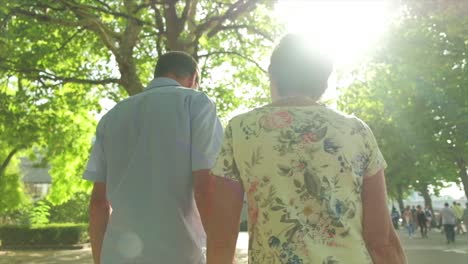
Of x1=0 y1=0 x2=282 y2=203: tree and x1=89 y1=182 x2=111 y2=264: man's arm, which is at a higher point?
x1=0 y1=0 x2=282 y2=203: tree

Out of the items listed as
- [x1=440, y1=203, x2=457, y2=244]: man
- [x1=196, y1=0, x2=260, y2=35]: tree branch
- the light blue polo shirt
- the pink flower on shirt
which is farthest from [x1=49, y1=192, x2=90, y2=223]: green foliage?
the pink flower on shirt

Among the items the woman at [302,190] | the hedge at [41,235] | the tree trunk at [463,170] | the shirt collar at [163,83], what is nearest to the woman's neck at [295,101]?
the woman at [302,190]

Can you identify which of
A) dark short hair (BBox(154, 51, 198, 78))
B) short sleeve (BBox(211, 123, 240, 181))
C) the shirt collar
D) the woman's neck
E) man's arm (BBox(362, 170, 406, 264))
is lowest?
man's arm (BBox(362, 170, 406, 264))

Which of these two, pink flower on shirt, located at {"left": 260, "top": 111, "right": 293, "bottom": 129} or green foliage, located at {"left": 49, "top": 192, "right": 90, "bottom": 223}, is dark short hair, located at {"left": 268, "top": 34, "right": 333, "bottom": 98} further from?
green foliage, located at {"left": 49, "top": 192, "right": 90, "bottom": 223}

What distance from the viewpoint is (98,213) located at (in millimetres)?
2631

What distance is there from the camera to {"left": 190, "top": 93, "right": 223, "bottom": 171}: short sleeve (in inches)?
92.4

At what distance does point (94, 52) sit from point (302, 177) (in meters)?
16.4

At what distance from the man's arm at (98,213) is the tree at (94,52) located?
26.5 ft

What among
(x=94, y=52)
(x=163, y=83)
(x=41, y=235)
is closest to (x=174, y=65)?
(x=163, y=83)

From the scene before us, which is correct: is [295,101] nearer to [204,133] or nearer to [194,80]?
[204,133]

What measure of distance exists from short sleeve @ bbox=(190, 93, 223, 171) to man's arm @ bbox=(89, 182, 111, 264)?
0.54 metres

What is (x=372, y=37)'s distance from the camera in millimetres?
11555

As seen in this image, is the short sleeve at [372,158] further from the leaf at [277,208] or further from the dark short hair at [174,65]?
the dark short hair at [174,65]

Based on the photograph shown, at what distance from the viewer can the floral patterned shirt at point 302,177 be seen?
6.31 feet
